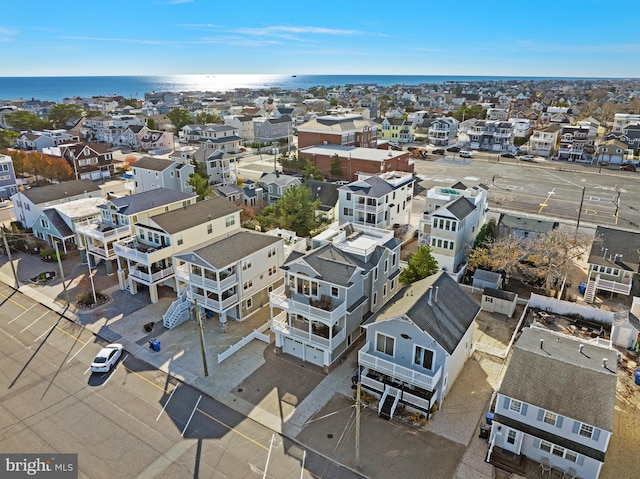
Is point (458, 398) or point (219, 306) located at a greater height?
point (219, 306)

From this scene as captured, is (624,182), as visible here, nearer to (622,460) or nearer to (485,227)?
(485,227)

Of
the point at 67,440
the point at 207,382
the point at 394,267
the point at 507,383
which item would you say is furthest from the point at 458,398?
the point at 67,440

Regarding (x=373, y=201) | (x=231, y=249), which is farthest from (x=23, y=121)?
(x=231, y=249)

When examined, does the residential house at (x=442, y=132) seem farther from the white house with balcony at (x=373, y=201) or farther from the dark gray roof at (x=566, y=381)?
the dark gray roof at (x=566, y=381)

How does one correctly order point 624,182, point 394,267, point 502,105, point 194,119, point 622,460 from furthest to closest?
point 502,105
point 194,119
point 624,182
point 394,267
point 622,460

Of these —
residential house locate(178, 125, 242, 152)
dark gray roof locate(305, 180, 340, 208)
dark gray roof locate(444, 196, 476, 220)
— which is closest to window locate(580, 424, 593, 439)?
dark gray roof locate(444, 196, 476, 220)

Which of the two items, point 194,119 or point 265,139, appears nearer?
point 265,139
